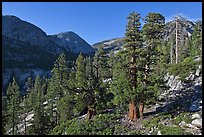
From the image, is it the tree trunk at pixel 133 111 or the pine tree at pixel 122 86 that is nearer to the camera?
the pine tree at pixel 122 86

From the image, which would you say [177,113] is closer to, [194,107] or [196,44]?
[194,107]

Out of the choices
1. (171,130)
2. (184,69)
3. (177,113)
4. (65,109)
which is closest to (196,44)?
(184,69)

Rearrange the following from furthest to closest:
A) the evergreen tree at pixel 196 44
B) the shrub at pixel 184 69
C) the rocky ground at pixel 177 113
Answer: the evergreen tree at pixel 196 44, the shrub at pixel 184 69, the rocky ground at pixel 177 113

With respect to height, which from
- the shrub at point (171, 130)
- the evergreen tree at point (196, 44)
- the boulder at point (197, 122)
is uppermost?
the evergreen tree at point (196, 44)

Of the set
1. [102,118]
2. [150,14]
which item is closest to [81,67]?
[102,118]

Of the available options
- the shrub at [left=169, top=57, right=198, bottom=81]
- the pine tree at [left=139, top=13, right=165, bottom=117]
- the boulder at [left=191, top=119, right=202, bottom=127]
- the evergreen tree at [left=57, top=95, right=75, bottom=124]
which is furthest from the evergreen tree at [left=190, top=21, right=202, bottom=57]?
the boulder at [left=191, top=119, right=202, bottom=127]

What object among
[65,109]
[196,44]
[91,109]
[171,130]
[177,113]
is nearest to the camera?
[171,130]

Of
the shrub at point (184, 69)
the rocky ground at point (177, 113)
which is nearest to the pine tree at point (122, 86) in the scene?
the rocky ground at point (177, 113)

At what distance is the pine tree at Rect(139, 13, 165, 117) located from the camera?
25.4 m

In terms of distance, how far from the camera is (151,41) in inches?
1035

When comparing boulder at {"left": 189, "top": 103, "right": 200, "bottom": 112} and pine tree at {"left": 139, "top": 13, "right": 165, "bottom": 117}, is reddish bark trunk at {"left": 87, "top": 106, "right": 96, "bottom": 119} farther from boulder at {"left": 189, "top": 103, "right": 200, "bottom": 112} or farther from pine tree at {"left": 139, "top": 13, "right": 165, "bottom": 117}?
boulder at {"left": 189, "top": 103, "right": 200, "bottom": 112}

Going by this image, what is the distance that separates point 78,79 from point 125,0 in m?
24.5

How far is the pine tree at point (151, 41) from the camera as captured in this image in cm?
2541

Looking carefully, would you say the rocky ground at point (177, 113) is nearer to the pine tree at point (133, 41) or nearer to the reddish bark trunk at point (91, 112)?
the pine tree at point (133, 41)
